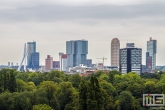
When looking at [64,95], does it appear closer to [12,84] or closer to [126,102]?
[126,102]

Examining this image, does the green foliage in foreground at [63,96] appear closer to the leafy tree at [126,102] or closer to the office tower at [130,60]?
the leafy tree at [126,102]

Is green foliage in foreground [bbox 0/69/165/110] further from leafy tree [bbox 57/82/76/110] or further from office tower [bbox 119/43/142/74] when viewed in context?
office tower [bbox 119/43/142/74]

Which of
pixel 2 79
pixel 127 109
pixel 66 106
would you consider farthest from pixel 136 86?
pixel 2 79

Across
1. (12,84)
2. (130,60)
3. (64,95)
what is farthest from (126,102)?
(130,60)

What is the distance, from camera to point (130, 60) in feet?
635

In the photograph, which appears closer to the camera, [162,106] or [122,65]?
[162,106]

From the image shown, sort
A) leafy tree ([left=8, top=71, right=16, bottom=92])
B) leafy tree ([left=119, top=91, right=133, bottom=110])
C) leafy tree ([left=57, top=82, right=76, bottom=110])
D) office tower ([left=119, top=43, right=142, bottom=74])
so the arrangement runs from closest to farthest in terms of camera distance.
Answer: leafy tree ([left=57, top=82, right=76, bottom=110]) < leafy tree ([left=119, top=91, right=133, bottom=110]) < leafy tree ([left=8, top=71, right=16, bottom=92]) < office tower ([left=119, top=43, right=142, bottom=74])

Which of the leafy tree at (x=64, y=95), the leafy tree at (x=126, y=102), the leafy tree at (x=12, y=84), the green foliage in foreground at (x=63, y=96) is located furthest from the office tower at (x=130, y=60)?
the leafy tree at (x=64, y=95)

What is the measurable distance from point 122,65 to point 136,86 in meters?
128

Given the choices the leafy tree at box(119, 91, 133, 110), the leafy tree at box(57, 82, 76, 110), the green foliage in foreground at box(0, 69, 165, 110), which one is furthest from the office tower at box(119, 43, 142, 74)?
the leafy tree at box(57, 82, 76, 110)

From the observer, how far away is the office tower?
18901 cm

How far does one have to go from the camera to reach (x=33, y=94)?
171ft

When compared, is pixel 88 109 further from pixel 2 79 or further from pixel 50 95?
pixel 2 79

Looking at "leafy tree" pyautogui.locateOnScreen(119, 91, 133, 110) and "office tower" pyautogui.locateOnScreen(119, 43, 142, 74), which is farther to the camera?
"office tower" pyautogui.locateOnScreen(119, 43, 142, 74)
